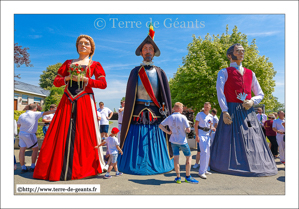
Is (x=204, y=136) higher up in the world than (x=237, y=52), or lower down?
lower down

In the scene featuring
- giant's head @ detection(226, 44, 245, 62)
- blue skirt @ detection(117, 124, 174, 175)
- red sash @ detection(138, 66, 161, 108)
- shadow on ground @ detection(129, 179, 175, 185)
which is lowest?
shadow on ground @ detection(129, 179, 175, 185)

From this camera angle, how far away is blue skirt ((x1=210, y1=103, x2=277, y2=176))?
461 centimetres

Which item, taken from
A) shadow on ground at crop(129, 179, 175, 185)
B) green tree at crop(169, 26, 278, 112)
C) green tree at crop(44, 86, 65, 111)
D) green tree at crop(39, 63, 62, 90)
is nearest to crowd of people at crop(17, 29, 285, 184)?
shadow on ground at crop(129, 179, 175, 185)

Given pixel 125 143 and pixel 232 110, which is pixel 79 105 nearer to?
pixel 125 143

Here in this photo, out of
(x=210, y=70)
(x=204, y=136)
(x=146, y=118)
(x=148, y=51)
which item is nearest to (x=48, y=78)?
(x=210, y=70)

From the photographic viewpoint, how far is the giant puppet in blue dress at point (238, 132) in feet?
15.3

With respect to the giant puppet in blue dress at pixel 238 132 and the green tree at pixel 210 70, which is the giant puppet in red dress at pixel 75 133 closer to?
the giant puppet in blue dress at pixel 238 132

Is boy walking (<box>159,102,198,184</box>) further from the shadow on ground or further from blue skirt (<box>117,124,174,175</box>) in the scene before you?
blue skirt (<box>117,124,174,175</box>)

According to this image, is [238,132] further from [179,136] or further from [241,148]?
[179,136]

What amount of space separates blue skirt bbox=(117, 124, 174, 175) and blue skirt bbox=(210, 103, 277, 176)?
1.24 metres

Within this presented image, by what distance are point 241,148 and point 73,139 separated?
379 centimetres

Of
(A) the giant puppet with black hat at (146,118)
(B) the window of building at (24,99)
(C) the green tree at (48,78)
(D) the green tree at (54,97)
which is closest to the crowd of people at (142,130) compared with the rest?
(A) the giant puppet with black hat at (146,118)

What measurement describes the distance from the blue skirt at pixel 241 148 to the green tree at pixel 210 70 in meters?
9.06

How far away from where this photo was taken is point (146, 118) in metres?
4.88
